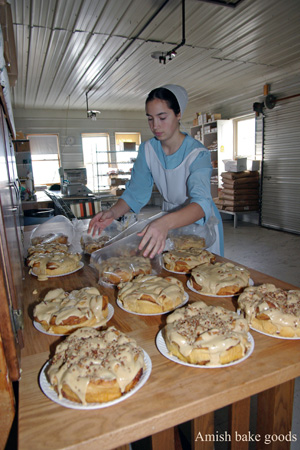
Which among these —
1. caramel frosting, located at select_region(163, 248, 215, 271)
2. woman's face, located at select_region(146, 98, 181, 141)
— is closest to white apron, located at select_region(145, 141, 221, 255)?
woman's face, located at select_region(146, 98, 181, 141)

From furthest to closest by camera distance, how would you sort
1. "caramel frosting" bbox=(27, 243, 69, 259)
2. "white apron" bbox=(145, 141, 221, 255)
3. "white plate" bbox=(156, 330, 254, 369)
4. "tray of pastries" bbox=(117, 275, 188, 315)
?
"white apron" bbox=(145, 141, 221, 255)
"caramel frosting" bbox=(27, 243, 69, 259)
"tray of pastries" bbox=(117, 275, 188, 315)
"white plate" bbox=(156, 330, 254, 369)

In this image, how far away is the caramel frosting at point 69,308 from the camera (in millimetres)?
1073

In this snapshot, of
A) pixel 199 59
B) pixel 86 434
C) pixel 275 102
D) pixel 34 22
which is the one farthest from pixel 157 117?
→ pixel 275 102

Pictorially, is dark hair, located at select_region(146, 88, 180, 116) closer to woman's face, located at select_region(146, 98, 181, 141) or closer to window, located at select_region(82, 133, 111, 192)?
woman's face, located at select_region(146, 98, 181, 141)

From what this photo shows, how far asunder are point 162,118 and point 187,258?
0.91 m

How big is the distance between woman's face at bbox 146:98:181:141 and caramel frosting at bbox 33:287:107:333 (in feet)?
3.93

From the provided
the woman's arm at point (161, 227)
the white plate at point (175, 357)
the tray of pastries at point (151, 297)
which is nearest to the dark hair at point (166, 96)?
the woman's arm at point (161, 227)

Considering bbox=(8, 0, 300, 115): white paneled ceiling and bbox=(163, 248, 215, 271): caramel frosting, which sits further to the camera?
bbox=(8, 0, 300, 115): white paneled ceiling

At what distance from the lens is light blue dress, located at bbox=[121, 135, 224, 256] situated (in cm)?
192

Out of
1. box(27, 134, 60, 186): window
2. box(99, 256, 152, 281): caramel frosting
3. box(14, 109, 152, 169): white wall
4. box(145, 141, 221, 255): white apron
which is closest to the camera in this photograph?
box(99, 256, 152, 281): caramel frosting

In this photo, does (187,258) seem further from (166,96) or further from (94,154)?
(94,154)

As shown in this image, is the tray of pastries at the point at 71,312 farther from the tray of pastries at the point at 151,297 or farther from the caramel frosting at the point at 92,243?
the caramel frosting at the point at 92,243

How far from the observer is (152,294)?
47.4 inches

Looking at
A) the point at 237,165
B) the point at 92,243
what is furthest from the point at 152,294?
the point at 237,165
